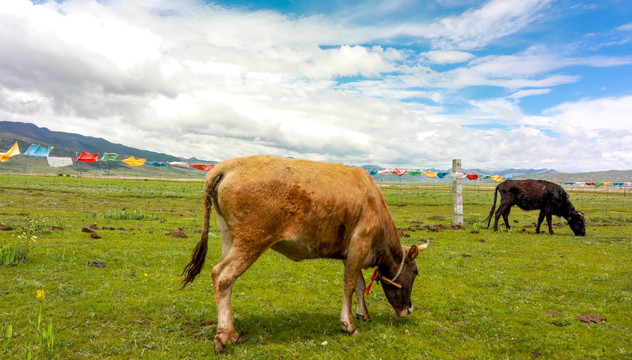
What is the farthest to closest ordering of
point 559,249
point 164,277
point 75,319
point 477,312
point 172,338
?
point 559,249, point 164,277, point 477,312, point 75,319, point 172,338

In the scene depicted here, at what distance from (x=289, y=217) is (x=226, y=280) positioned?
1586mm

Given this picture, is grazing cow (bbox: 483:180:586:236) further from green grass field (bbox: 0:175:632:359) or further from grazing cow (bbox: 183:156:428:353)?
grazing cow (bbox: 183:156:428:353)

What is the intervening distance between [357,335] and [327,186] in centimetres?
314

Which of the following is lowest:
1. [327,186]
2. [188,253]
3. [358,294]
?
[188,253]

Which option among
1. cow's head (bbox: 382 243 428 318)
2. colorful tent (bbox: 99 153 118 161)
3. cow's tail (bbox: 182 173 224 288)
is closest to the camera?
cow's tail (bbox: 182 173 224 288)

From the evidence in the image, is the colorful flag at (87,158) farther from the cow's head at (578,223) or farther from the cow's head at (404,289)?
the cow's head at (578,223)

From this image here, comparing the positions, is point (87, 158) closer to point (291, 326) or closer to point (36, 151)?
point (36, 151)

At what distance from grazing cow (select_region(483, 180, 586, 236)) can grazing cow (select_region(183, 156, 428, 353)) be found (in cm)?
1879

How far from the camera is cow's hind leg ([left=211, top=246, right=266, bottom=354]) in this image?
614cm

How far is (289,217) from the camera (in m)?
6.46

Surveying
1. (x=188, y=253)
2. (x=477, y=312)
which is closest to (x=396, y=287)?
(x=477, y=312)

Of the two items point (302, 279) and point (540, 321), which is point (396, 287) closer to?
point (540, 321)

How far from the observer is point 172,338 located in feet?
22.2

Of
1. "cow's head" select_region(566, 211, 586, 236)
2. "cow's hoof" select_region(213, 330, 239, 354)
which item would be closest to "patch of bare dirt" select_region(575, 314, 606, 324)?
"cow's hoof" select_region(213, 330, 239, 354)
